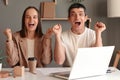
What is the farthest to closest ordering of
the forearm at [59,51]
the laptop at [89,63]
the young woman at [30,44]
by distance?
the young woman at [30,44] → the forearm at [59,51] → the laptop at [89,63]

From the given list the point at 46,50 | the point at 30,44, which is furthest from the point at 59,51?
the point at 30,44

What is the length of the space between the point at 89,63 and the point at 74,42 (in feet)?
2.03

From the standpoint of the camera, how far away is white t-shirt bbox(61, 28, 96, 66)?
1.99 meters

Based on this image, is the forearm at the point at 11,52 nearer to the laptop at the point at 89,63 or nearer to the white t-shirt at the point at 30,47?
the white t-shirt at the point at 30,47

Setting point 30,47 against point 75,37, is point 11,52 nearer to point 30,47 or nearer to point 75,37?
point 30,47

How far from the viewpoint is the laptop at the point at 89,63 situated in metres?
1.35

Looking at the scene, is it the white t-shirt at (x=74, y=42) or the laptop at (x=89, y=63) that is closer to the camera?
the laptop at (x=89, y=63)

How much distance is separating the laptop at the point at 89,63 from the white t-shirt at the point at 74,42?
1.64 ft

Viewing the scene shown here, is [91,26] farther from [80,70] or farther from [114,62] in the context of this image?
[80,70]

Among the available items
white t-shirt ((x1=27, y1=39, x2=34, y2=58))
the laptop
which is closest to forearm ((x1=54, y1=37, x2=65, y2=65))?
white t-shirt ((x1=27, y1=39, x2=34, y2=58))

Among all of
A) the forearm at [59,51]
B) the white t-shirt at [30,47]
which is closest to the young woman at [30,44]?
the white t-shirt at [30,47]

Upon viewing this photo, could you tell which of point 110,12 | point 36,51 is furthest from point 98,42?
point 110,12

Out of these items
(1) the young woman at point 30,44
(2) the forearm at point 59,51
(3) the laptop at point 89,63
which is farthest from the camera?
(1) the young woman at point 30,44

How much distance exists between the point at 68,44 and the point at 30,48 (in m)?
0.35
